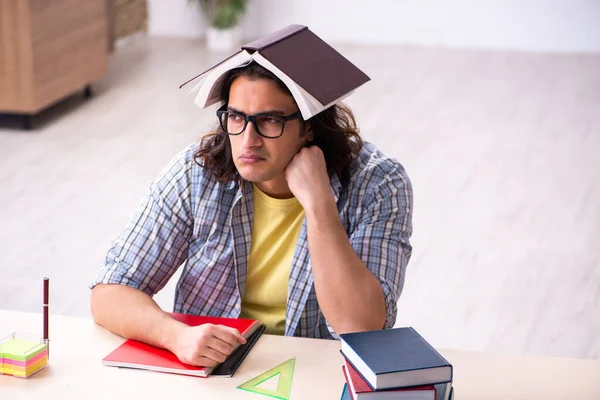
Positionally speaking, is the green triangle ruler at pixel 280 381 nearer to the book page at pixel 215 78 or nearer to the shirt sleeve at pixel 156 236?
the shirt sleeve at pixel 156 236

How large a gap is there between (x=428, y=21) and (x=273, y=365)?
651 cm

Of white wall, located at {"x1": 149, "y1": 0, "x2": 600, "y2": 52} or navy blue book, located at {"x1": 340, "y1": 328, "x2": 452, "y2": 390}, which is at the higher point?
navy blue book, located at {"x1": 340, "y1": 328, "x2": 452, "y2": 390}

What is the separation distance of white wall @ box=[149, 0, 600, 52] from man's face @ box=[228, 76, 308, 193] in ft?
20.3

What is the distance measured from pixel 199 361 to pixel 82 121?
4138mm

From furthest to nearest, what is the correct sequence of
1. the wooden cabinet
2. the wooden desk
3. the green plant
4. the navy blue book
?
the green plant, the wooden cabinet, the wooden desk, the navy blue book

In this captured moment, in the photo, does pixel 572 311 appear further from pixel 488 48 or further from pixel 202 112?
pixel 488 48

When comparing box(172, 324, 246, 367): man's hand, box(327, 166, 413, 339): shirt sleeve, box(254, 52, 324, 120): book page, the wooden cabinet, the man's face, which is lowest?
the wooden cabinet

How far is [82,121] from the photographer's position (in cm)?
550

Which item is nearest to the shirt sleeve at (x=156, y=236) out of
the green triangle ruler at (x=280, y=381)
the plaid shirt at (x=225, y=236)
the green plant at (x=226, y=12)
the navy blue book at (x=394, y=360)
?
the plaid shirt at (x=225, y=236)

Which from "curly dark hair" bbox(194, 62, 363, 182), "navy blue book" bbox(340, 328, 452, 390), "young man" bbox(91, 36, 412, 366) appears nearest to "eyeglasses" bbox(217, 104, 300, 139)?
"young man" bbox(91, 36, 412, 366)

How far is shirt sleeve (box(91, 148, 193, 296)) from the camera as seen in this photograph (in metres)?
1.87

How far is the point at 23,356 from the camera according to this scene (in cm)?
152

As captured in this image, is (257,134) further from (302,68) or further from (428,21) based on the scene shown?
(428,21)

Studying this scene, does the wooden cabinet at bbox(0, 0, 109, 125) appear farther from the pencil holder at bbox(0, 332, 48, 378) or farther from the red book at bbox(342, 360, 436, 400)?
the red book at bbox(342, 360, 436, 400)
